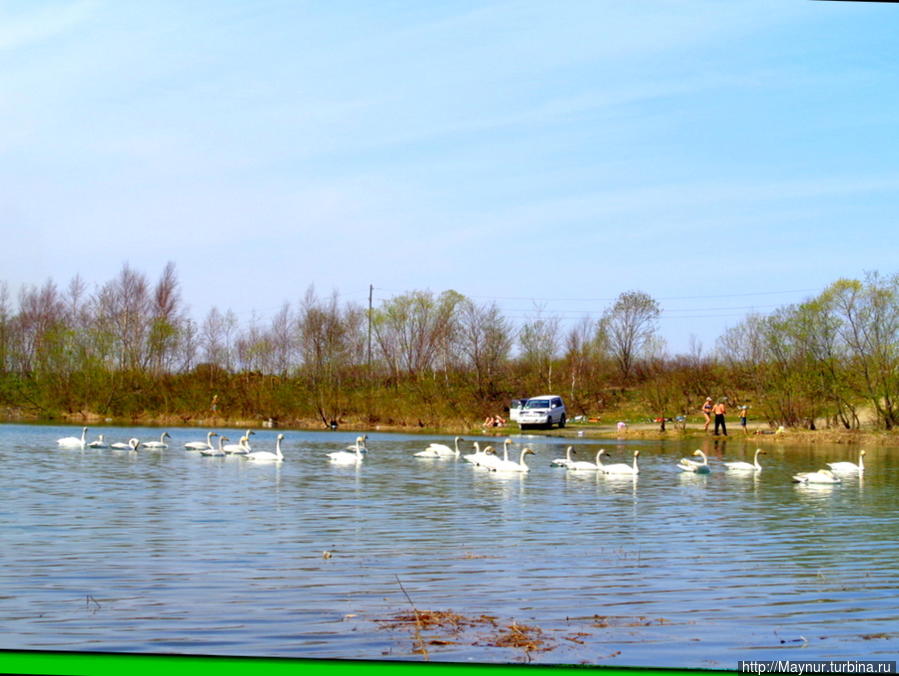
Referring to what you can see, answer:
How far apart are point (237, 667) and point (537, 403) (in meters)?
44.4

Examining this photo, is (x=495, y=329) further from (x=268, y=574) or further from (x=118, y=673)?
(x=118, y=673)

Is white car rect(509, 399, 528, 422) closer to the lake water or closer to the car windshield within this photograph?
the car windshield

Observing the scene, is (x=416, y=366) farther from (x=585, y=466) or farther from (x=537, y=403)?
(x=585, y=466)

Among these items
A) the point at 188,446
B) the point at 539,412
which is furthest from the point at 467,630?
the point at 539,412

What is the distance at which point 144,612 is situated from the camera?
28.5ft

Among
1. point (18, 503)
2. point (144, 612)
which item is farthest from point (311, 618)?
point (18, 503)

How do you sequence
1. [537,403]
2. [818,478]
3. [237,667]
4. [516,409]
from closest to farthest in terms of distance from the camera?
[237,667] < [818,478] < [537,403] < [516,409]

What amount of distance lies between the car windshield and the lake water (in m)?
26.8

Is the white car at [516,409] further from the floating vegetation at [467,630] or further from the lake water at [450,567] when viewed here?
the floating vegetation at [467,630]

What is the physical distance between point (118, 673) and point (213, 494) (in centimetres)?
1339

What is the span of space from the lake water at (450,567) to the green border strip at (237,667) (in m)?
0.39

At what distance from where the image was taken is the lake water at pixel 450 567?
7.82 m

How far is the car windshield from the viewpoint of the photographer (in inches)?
1992

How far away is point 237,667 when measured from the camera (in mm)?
6750
